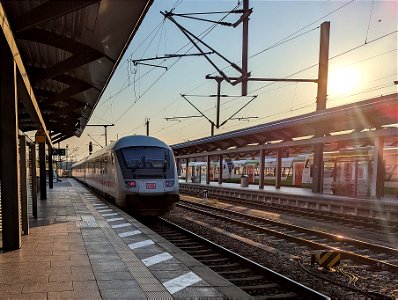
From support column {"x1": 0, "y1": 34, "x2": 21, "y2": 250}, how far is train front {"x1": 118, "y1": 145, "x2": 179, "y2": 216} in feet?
17.8

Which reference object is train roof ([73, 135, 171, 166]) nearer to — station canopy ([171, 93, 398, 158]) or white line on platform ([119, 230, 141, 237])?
white line on platform ([119, 230, 141, 237])

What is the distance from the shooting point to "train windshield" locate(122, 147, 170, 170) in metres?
12.3

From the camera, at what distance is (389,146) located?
69.9 feet

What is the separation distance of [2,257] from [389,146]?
20505 mm

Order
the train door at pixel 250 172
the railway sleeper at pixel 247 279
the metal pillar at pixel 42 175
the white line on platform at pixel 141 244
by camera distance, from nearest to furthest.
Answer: the railway sleeper at pixel 247 279
the white line on platform at pixel 141 244
the metal pillar at pixel 42 175
the train door at pixel 250 172

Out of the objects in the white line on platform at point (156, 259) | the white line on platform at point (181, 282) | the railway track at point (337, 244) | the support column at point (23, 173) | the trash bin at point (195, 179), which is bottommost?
the trash bin at point (195, 179)

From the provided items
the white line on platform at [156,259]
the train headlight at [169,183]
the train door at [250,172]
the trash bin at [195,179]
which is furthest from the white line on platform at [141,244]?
the train door at [250,172]

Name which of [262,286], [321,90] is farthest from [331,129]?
[262,286]

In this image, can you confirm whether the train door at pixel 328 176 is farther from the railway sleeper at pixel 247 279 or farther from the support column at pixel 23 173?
the support column at pixel 23 173

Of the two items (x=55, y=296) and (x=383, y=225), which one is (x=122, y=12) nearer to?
(x=55, y=296)

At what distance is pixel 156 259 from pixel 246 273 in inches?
58.3

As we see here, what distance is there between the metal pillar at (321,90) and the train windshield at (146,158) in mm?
8578

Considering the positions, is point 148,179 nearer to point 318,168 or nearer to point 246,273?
point 246,273

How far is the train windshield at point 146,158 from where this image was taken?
12.3 m
